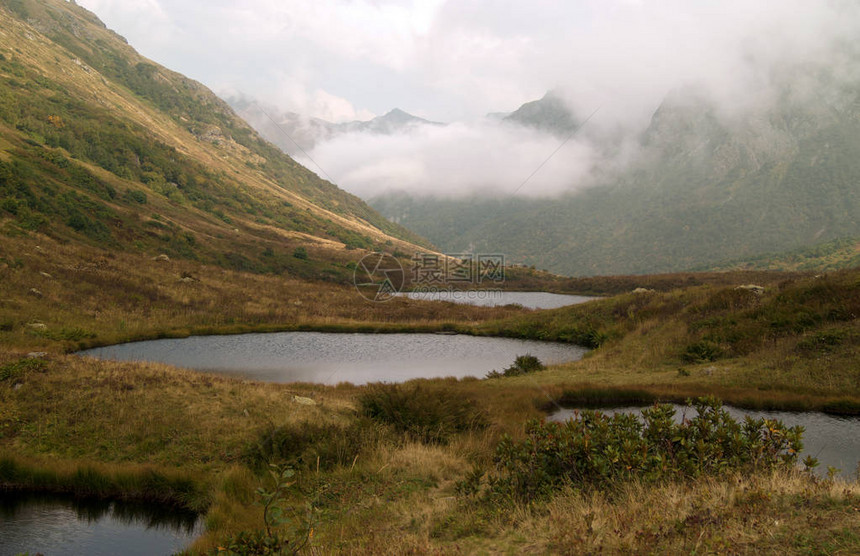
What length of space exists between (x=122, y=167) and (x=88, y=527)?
109m

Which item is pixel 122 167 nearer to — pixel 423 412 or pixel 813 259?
pixel 423 412

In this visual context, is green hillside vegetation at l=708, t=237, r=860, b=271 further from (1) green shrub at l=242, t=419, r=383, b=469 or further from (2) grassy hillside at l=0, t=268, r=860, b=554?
(1) green shrub at l=242, t=419, r=383, b=469

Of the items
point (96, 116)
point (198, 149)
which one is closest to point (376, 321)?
point (96, 116)

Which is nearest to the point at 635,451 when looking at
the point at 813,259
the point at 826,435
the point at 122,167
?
the point at 826,435

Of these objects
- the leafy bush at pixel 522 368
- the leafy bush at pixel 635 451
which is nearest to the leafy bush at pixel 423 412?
the leafy bush at pixel 635 451

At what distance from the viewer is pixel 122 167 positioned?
96.9 metres

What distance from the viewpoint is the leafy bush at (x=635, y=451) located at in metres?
7.02

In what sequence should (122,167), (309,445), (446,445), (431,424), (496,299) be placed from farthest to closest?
(122,167) → (496,299) → (431,424) → (446,445) → (309,445)

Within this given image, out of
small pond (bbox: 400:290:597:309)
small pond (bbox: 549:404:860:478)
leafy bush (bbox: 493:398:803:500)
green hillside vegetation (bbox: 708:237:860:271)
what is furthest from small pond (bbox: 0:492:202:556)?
green hillside vegetation (bbox: 708:237:860:271)

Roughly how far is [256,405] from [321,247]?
92.4m

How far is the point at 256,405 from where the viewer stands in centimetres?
1451

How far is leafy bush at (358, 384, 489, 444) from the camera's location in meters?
12.7

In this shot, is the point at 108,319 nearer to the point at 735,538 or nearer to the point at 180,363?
the point at 180,363

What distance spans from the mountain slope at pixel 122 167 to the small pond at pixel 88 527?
133ft
